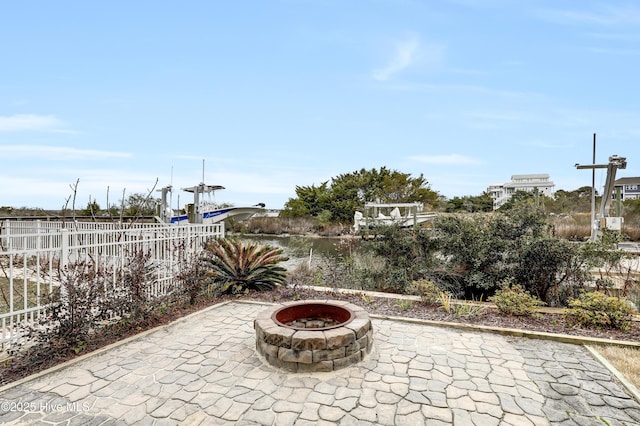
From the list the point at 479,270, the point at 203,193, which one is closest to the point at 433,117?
the point at 479,270

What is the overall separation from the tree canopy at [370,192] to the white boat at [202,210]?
871cm

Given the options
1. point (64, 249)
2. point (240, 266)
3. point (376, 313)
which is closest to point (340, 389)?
point (376, 313)

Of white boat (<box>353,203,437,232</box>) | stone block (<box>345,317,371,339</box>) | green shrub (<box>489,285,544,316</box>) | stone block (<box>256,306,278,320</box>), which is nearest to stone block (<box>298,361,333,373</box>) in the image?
stone block (<box>345,317,371,339</box>)

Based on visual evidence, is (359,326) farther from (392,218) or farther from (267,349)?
(392,218)

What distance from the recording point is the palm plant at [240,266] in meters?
5.45

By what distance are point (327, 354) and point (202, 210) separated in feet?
39.4

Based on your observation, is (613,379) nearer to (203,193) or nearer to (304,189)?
(203,193)

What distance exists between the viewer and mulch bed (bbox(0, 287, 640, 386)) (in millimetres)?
2920

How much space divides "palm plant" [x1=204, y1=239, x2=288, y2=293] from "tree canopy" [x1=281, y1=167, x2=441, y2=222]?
1712 cm

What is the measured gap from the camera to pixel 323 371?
2816 mm

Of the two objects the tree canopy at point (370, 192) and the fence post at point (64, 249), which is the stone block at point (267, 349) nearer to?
the fence post at point (64, 249)

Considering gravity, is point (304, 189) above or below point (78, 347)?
above

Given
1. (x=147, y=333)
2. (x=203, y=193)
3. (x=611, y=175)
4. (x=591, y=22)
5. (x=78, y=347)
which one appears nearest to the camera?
(x=78, y=347)

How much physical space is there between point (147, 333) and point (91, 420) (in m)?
1.61
